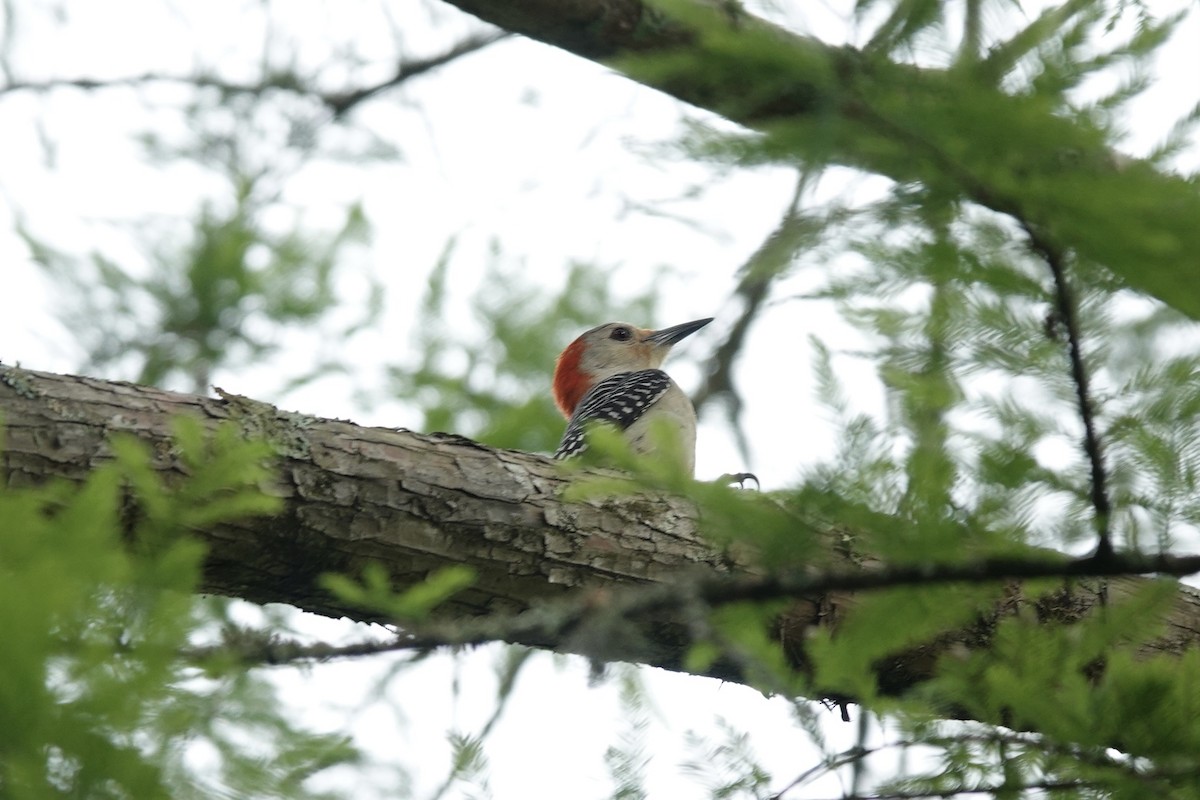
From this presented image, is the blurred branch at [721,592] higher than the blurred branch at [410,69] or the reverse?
the reverse

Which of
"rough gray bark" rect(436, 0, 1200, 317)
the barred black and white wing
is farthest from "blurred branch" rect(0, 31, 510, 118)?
"rough gray bark" rect(436, 0, 1200, 317)

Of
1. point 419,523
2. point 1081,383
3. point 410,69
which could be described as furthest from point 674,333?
point 1081,383

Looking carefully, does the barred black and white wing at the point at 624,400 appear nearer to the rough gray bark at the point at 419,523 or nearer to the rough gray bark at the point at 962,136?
the rough gray bark at the point at 419,523

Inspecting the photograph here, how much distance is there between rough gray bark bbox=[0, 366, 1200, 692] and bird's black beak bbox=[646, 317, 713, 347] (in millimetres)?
5328

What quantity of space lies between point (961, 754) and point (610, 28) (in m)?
4.76

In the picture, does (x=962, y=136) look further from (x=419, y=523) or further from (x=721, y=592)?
(x=419, y=523)

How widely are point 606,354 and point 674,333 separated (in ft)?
1.90

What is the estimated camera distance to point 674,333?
10.5m

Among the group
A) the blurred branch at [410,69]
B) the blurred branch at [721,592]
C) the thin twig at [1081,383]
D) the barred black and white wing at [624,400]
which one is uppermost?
the blurred branch at [410,69]

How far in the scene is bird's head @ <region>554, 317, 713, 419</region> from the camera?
10492 millimetres

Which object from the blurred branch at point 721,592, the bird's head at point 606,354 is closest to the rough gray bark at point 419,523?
the blurred branch at point 721,592

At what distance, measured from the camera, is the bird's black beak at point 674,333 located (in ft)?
34.1

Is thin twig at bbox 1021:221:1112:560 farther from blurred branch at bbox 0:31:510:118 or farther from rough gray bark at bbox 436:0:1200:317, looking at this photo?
blurred branch at bbox 0:31:510:118

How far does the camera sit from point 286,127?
28.6 feet
